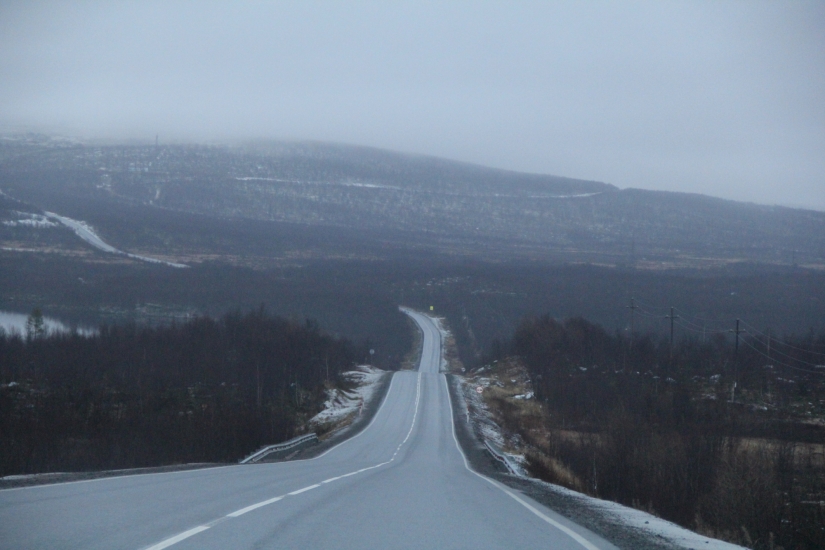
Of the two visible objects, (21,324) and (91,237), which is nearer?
(21,324)

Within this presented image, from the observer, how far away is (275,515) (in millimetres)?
7727

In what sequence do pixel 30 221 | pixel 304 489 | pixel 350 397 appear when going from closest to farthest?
pixel 304 489 < pixel 350 397 < pixel 30 221

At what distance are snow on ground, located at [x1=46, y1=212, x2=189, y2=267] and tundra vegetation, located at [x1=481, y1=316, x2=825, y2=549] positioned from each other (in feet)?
186

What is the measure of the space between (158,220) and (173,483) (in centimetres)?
12670

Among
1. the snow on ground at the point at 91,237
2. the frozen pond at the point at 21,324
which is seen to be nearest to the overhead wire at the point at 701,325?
the frozen pond at the point at 21,324

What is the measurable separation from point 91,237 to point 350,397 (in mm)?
78024

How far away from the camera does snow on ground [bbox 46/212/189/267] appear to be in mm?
92938

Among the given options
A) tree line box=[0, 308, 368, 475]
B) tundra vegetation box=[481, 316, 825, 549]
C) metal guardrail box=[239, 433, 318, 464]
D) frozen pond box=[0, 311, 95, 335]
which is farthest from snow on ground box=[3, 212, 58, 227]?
metal guardrail box=[239, 433, 318, 464]

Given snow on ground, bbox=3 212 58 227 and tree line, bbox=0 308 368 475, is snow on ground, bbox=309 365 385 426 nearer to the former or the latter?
tree line, bbox=0 308 368 475

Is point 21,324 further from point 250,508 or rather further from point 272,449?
point 250,508

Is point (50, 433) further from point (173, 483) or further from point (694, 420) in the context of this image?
point (694, 420)

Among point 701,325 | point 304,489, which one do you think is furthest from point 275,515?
point 701,325

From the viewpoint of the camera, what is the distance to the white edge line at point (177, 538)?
5.92 metres

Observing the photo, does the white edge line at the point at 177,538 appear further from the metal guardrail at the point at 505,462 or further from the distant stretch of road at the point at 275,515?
the metal guardrail at the point at 505,462
